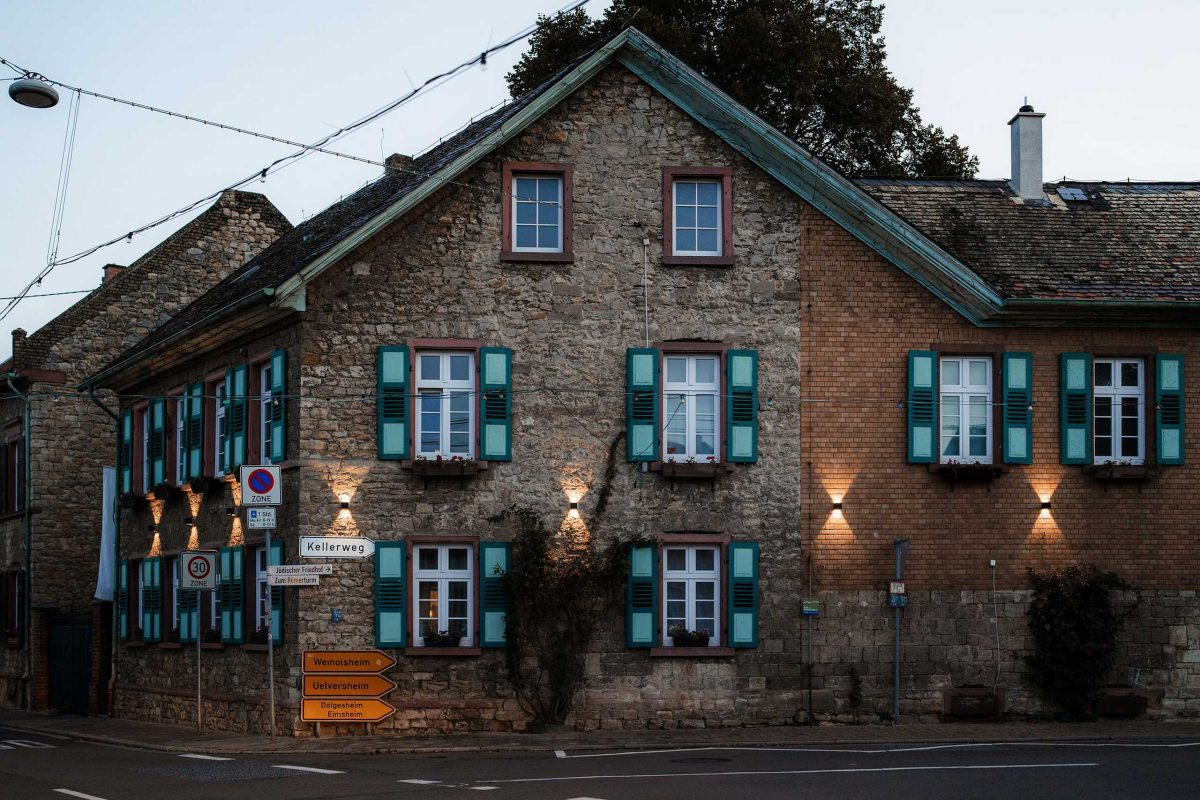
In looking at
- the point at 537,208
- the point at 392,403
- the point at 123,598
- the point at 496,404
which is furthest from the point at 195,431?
the point at 537,208

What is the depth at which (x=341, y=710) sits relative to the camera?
2289 cm

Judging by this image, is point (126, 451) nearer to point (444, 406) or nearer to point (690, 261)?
point (444, 406)

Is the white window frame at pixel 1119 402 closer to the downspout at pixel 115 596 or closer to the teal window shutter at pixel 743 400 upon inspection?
the teal window shutter at pixel 743 400

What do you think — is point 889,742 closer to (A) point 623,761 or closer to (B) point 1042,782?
(A) point 623,761

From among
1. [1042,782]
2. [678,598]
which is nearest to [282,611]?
[678,598]

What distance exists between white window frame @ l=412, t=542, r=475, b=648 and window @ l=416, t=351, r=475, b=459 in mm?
1330

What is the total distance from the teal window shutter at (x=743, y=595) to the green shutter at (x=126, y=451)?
42.8ft

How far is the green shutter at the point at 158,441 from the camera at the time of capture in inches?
1158

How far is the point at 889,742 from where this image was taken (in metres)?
21.0

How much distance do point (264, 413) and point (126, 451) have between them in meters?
7.89

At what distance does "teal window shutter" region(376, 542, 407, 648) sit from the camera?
2330cm

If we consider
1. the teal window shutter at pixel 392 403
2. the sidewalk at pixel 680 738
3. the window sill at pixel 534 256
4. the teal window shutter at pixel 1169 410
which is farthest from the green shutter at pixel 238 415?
the teal window shutter at pixel 1169 410

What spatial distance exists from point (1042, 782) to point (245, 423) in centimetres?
1440

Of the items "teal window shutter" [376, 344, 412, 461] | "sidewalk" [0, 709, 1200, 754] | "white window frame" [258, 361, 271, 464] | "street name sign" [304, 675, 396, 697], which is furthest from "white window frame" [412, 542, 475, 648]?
"white window frame" [258, 361, 271, 464]
